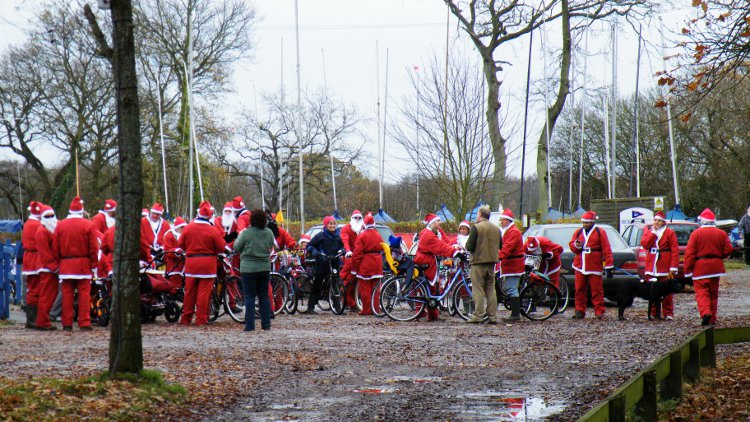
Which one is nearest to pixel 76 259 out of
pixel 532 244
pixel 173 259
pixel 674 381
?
pixel 173 259

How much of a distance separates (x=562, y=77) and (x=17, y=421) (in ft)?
109

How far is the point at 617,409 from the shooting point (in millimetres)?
6008

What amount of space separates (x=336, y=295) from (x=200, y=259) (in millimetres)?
4318

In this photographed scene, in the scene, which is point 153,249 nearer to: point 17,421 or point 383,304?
point 383,304

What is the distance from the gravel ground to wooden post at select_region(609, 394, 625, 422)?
2.02m

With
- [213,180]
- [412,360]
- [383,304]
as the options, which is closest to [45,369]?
[412,360]

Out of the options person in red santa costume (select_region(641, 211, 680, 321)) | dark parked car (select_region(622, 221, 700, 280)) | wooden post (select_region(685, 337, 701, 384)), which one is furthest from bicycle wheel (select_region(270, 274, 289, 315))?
wooden post (select_region(685, 337, 701, 384))

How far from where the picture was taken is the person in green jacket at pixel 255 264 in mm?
15891

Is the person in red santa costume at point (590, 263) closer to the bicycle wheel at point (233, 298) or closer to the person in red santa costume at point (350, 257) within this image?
the person in red santa costume at point (350, 257)

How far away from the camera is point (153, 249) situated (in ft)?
58.2

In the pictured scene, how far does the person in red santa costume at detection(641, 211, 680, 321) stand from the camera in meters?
18.1

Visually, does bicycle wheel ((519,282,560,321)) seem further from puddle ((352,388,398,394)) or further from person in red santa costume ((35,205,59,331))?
puddle ((352,388,398,394))

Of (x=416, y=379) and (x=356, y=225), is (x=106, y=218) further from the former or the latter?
(x=416, y=379)

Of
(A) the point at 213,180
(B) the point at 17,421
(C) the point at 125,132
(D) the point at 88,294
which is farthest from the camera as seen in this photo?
(A) the point at 213,180
